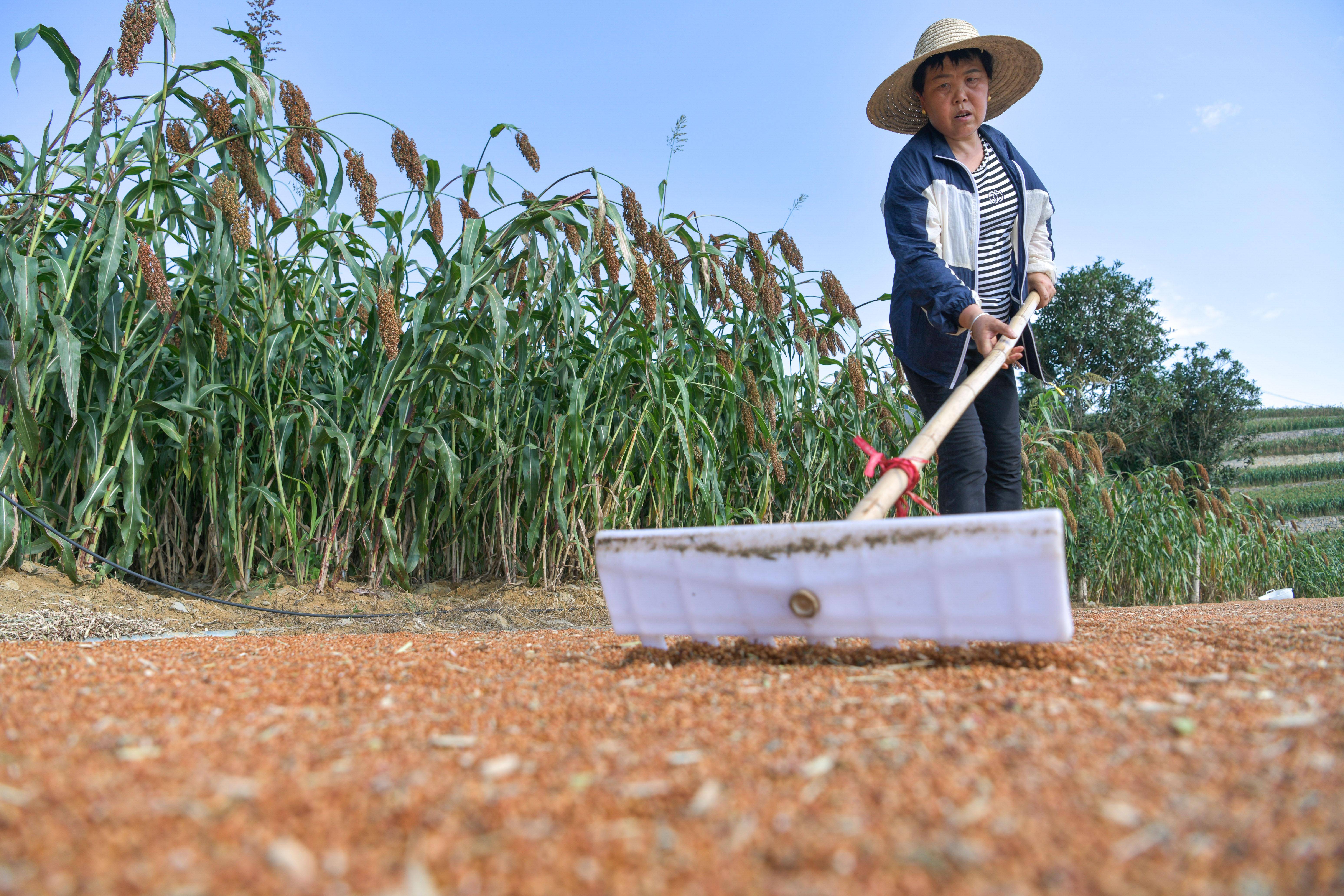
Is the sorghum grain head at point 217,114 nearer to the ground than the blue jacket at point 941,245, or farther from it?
farther from it

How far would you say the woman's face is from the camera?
87.8 inches

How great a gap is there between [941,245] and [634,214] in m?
1.21

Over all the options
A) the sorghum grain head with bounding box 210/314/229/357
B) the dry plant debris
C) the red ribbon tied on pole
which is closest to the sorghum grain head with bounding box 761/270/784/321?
the red ribbon tied on pole

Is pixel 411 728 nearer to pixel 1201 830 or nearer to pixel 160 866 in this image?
pixel 160 866

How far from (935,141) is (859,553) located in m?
1.62

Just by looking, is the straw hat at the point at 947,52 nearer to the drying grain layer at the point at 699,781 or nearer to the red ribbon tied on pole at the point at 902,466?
the red ribbon tied on pole at the point at 902,466

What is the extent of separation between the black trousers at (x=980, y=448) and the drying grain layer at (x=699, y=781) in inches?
32.8

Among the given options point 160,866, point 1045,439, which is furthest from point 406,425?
point 1045,439

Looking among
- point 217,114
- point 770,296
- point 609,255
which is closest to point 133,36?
point 217,114

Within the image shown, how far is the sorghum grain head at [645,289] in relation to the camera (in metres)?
2.69

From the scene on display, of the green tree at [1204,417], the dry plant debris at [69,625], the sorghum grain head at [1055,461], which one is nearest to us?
the dry plant debris at [69,625]

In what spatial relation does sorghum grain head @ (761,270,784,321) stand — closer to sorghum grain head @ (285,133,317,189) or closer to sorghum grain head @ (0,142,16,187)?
sorghum grain head @ (285,133,317,189)

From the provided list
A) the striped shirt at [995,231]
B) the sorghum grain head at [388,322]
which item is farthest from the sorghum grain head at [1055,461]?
the sorghum grain head at [388,322]

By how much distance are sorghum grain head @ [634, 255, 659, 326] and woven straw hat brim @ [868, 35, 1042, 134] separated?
37.2 inches
